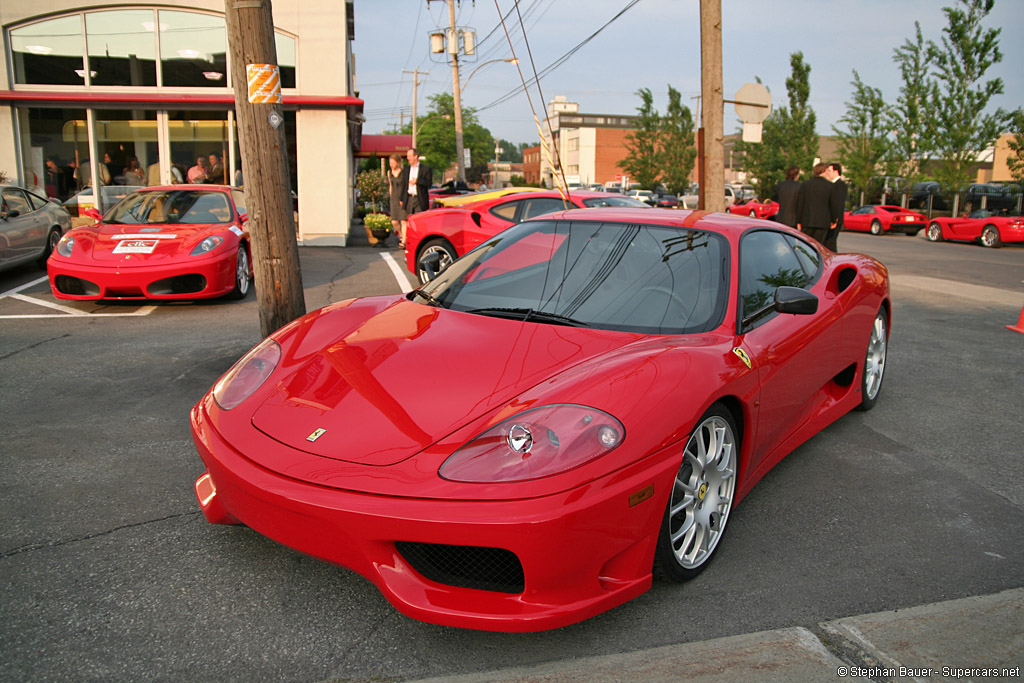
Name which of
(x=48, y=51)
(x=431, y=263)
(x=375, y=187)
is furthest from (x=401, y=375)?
(x=375, y=187)

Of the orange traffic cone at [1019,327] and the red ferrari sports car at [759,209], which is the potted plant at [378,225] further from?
the red ferrari sports car at [759,209]

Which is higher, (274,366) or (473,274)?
(473,274)

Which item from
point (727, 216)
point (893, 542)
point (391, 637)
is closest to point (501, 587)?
point (391, 637)

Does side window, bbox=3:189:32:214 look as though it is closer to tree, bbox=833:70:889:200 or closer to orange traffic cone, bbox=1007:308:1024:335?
orange traffic cone, bbox=1007:308:1024:335

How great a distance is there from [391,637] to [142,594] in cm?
89

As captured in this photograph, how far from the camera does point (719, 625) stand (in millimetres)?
2523

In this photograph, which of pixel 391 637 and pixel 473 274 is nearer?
pixel 391 637

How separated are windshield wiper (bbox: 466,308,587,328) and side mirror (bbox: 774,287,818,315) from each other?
0.87 meters

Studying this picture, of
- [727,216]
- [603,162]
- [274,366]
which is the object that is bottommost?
[274,366]

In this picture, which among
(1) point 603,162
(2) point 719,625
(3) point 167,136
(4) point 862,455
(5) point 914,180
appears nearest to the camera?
(2) point 719,625

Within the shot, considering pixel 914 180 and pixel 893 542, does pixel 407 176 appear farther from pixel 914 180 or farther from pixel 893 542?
pixel 914 180

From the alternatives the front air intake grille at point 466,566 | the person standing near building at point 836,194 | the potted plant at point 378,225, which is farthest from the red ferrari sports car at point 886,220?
the front air intake grille at point 466,566

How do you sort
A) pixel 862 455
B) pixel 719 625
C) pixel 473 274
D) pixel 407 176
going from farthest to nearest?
pixel 407 176 < pixel 862 455 < pixel 473 274 < pixel 719 625

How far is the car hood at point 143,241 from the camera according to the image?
7.79 metres
